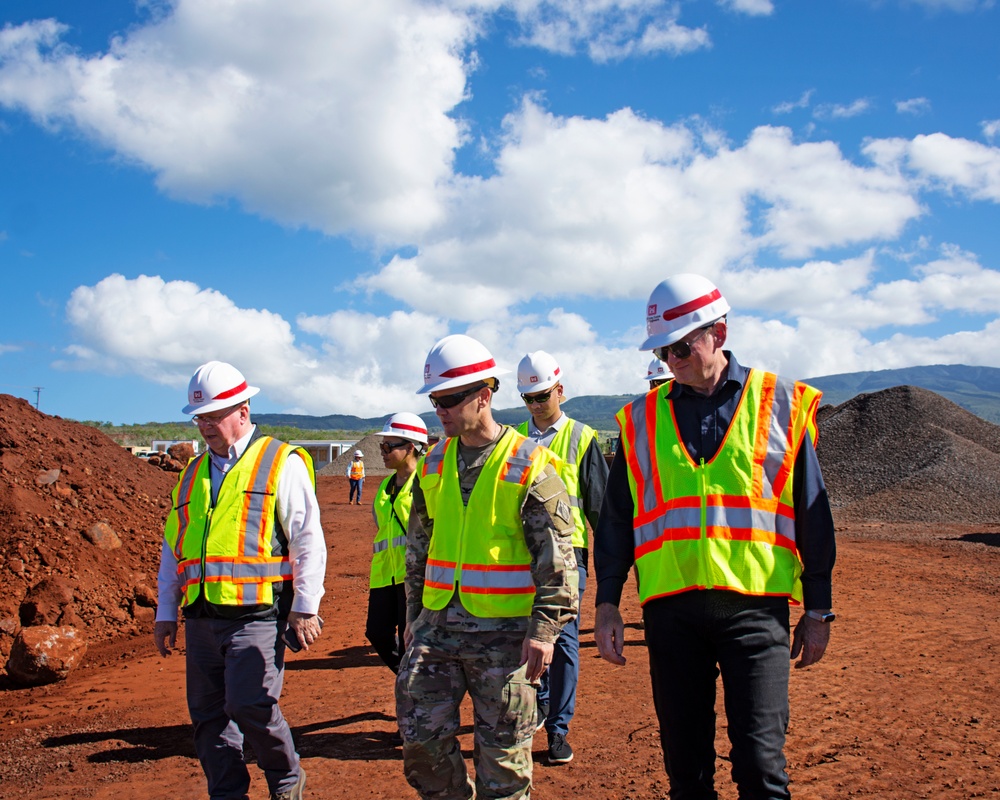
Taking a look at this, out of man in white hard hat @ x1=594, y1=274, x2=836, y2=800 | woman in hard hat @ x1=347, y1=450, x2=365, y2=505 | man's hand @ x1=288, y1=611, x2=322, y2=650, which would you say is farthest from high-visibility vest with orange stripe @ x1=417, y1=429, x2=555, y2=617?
woman in hard hat @ x1=347, y1=450, x2=365, y2=505

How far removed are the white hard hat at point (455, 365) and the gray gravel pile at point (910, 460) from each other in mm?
22678

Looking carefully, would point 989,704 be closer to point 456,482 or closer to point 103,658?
point 456,482

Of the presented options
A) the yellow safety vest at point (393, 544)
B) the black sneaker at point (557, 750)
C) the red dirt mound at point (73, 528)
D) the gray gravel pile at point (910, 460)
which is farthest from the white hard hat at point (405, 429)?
the gray gravel pile at point (910, 460)

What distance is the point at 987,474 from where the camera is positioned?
81.7 feet

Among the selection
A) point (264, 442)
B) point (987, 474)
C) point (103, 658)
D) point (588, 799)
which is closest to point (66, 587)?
point (103, 658)

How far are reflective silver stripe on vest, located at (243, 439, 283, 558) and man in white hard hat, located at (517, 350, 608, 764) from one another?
5.24 feet

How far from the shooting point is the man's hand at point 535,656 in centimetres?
320

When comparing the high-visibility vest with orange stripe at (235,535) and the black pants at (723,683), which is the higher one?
the high-visibility vest with orange stripe at (235,535)

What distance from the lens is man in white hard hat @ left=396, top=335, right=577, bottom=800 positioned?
3.26 meters

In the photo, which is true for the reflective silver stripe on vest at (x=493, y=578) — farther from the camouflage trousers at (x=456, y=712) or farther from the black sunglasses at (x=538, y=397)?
the black sunglasses at (x=538, y=397)

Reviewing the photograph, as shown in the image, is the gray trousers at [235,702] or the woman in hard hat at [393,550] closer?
the gray trousers at [235,702]

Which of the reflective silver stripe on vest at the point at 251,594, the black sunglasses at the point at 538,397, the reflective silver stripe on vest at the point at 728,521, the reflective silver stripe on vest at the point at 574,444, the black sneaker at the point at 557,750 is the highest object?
the black sunglasses at the point at 538,397

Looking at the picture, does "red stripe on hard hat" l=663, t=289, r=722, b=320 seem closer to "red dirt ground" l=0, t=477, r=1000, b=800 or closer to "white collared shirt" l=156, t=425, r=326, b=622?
"white collared shirt" l=156, t=425, r=326, b=622

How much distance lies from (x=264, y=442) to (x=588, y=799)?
2.68 m
